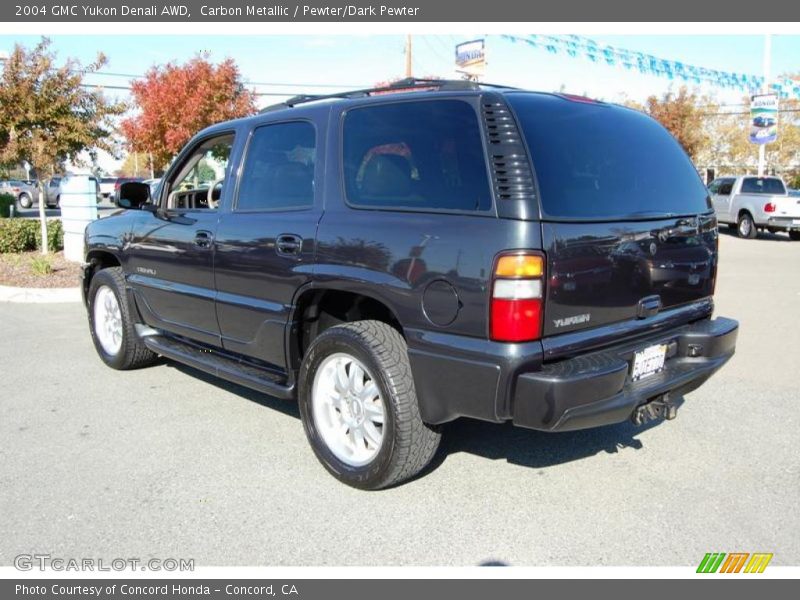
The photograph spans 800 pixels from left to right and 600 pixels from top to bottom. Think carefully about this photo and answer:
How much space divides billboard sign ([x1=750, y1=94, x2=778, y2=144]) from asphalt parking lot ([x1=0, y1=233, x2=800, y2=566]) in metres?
26.1

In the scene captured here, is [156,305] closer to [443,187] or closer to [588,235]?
[443,187]

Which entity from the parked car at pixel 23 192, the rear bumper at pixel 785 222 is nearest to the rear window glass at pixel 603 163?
the rear bumper at pixel 785 222

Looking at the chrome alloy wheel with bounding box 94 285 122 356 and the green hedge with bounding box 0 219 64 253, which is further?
the green hedge with bounding box 0 219 64 253

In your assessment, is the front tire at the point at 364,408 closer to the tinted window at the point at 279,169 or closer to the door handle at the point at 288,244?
the door handle at the point at 288,244

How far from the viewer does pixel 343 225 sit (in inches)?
139

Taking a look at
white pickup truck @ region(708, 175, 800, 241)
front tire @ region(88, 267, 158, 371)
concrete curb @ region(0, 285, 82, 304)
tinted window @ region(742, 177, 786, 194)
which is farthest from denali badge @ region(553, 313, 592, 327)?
tinted window @ region(742, 177, 786, 194)

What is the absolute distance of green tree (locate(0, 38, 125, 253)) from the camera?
428 inches

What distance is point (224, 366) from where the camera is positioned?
440 centimetres

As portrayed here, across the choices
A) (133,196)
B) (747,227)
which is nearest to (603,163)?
(133,196)

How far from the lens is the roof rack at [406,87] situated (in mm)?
3421

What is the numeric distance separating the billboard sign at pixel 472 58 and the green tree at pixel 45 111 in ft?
51.3

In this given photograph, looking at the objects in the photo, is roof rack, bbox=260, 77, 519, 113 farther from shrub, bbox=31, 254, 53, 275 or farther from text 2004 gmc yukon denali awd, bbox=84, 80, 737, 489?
shrub, bbox=31, 254, 53, 275

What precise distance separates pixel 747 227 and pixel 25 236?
729 inches

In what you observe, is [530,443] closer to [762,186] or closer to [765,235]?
[762,186]
